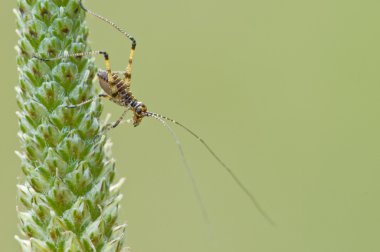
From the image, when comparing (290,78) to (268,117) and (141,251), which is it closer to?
(268,117)

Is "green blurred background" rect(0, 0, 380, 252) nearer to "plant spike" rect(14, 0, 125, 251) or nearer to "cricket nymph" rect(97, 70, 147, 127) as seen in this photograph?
"cricket nymph" rect(97, 70, 147, 127)

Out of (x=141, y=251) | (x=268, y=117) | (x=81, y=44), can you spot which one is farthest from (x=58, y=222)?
(x=268, y=117)

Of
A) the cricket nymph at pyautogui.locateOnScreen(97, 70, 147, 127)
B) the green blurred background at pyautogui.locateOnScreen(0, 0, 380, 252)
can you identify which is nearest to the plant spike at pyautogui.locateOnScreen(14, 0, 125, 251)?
the cricket nymph at pyautogui.locateOnScreen(97, 70, 147, 127)

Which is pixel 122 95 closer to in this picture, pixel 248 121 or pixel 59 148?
pixel 59 148

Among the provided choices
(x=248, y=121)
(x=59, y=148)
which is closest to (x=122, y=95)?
(x=59, y=148)

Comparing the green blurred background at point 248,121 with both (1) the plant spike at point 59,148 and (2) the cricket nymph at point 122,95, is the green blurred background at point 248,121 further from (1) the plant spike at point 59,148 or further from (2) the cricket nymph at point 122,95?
(1) the plant spike at point 59,148
